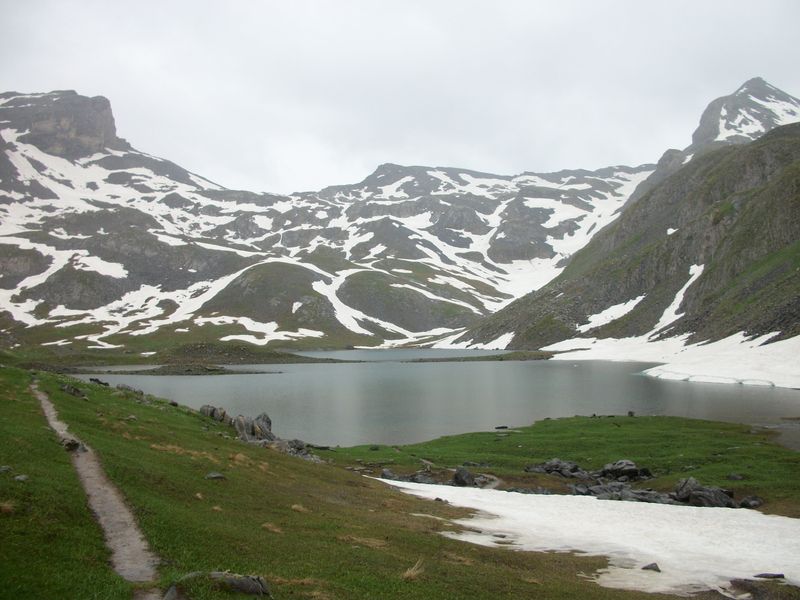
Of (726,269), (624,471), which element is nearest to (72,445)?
(624,471)

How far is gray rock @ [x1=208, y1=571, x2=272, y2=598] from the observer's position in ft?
41.9

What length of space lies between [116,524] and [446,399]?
75035mm

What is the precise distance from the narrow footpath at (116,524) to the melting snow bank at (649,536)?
1401cm

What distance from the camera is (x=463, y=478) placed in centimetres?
4162

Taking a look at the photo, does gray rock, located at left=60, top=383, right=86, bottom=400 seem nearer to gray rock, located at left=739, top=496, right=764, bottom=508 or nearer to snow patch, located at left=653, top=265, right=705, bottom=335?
gray rock, located at left=739, top=496, right=764, bottom=508

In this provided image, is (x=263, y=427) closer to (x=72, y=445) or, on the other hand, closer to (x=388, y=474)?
(x=388, y=474)

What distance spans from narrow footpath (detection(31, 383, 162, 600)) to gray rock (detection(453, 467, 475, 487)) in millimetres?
26815

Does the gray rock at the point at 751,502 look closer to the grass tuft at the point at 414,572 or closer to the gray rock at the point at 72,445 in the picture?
the grass tuft at the point at 414,572

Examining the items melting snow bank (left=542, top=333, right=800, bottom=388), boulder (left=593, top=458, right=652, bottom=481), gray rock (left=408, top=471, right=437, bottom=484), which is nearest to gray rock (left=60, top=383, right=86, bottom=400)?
gray rock (left=408, top=471, right=437, bottom=484)

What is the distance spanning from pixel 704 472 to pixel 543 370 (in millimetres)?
90445

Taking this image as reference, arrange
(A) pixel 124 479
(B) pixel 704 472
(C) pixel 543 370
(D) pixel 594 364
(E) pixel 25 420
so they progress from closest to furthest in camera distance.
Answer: (A) pixel 124 479 → (E) pixel 25 420 → (B) pixel 704 472 → (C) pixel 543 370 → (D) pixel 594 364

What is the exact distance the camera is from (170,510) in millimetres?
18688

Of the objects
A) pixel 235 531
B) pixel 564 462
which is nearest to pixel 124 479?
pixel 235 531

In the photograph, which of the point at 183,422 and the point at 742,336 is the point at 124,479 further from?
the point at 742,336
